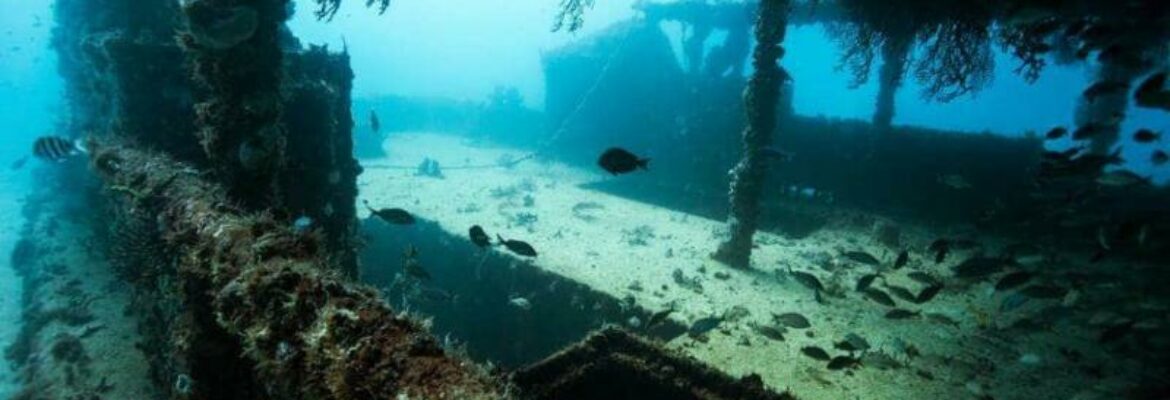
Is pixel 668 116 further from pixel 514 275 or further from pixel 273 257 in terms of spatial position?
pixel 273 257

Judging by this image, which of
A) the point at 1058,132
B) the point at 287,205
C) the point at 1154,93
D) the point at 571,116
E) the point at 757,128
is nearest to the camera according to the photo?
the point at 1154,93

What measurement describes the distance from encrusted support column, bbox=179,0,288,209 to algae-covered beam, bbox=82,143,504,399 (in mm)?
1920

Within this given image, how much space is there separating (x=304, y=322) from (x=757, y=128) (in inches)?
390

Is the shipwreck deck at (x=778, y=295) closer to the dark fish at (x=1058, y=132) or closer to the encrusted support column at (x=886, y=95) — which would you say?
the dark fish at (x=1058, y=132)

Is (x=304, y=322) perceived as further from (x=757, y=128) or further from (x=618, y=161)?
(x=757, y=128)

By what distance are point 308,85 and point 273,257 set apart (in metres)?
6.62

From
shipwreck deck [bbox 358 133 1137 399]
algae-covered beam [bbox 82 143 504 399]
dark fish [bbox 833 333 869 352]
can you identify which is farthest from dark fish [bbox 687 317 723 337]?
algae-covered beam [bbox 82 143 504 399]

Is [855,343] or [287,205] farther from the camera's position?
[287,205]

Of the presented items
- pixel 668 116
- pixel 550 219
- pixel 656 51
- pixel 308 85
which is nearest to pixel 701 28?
pixel 656 51

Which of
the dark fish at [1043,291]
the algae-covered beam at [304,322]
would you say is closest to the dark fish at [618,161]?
the algae-covered beam at [304,322]

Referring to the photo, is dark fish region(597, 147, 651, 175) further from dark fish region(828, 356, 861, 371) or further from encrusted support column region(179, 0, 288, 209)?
encrusted support column region(179, 0, 288, 209)

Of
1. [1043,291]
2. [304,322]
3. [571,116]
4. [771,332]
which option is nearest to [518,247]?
[771,332]

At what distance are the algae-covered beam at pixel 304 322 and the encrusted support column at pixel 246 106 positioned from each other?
1920mm

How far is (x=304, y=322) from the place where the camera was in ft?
10.7
